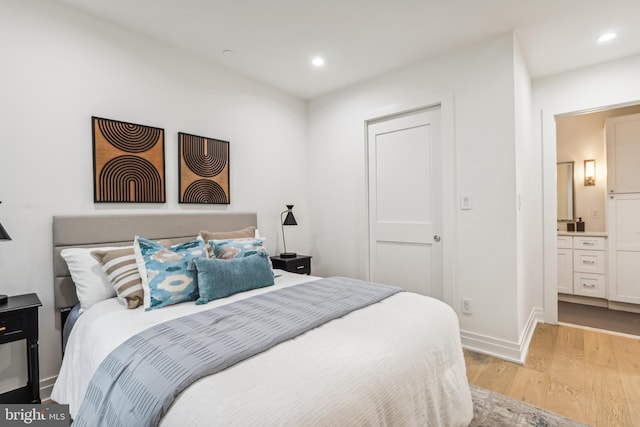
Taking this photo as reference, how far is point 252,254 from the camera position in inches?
93.0

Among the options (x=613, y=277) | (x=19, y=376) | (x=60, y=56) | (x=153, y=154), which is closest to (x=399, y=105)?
(x=153, y=154)

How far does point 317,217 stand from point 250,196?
92cm

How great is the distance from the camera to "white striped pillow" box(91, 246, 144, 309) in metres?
1.84

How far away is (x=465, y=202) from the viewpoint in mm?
2727

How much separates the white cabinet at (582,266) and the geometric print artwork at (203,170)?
4.21 m

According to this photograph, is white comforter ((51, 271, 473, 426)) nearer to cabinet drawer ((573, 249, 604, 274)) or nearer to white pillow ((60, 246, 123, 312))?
white pillow ((60, 246, 123, 312))

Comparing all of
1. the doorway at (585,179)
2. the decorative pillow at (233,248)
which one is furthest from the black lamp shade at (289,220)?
the doorway at (585,179)

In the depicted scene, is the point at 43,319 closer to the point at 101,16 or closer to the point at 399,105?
the point at 101,16

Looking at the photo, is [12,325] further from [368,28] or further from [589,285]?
[589,285]

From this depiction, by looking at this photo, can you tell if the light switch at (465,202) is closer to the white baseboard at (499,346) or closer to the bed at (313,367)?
the white baseboard at (499,346)

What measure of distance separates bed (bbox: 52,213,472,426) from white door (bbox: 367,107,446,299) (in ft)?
3.85

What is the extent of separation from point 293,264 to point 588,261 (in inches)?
143

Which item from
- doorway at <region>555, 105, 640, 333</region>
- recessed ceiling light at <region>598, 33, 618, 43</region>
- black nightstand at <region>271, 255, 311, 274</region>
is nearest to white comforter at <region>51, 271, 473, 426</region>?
black nightstand at <region>271, 255, 311, 274</region>

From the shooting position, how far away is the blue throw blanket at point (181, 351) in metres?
1.03
